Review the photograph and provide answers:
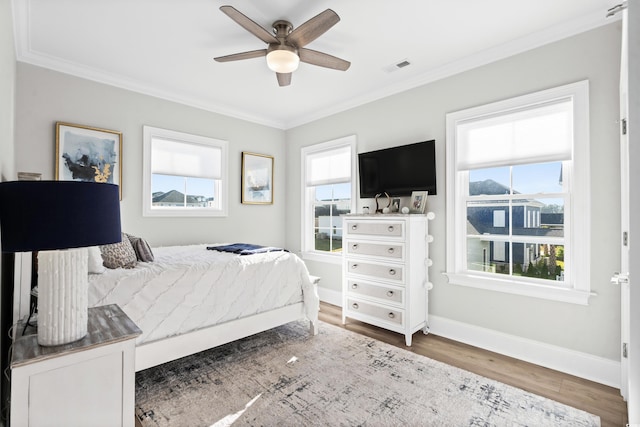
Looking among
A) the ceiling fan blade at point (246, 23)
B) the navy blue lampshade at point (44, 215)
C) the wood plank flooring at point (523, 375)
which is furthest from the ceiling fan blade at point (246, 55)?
the wood plank flooring at point (523, 375)

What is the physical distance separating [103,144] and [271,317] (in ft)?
8.19

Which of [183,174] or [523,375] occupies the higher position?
[183,174]

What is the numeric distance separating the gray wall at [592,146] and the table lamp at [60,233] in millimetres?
2896

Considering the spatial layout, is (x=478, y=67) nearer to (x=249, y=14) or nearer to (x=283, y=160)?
(x=249, y=14)

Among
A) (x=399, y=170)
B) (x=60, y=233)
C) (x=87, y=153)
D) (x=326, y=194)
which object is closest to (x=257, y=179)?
(x=326, y=194)

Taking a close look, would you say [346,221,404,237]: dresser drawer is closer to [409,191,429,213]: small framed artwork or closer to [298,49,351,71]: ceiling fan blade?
[409,191,429,213]: small framed artwork

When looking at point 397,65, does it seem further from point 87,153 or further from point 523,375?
point 87,153

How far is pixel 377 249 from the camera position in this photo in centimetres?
317

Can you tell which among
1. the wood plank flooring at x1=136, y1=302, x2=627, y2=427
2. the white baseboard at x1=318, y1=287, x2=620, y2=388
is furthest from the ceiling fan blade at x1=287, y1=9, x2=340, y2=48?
the white baseboard at x1=318, y1=287, x2=620, y2=388

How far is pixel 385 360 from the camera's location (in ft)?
8.54

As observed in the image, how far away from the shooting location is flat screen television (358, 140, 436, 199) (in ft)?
10.5

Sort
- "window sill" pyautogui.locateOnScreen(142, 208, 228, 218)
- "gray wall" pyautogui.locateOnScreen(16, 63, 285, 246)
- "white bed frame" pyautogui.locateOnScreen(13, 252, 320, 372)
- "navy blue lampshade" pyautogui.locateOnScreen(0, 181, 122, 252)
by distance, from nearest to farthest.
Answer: "navy blue lampshade" pyautogui.locateOnScreen(0, 181, 122, 252), "white bed frame" pyautogui.locateOnScreen(13, 252, 320, 372), "gray wall" pyautogui.locateOnScreen(16, 63, 285, 246), "window sill" pyautogui.locateOnScreen(142, 208, 228, 218)

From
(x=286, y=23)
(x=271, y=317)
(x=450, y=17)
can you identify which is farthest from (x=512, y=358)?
(x=286, y=23)

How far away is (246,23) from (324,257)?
3055 millimetres
